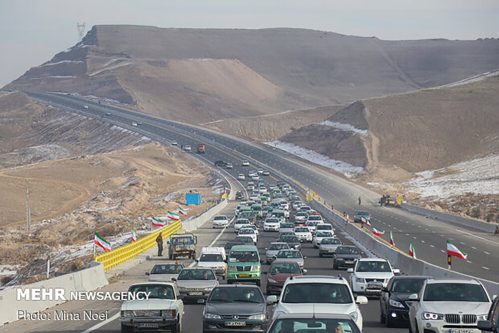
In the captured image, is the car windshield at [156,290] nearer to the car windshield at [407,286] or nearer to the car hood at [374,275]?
the car windshield at [407,286]

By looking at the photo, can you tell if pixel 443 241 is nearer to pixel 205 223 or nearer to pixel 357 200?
pixel 205 223

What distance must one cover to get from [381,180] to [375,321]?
128m

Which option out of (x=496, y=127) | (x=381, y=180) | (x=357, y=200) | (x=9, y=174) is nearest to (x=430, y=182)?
(x=381, y=180)

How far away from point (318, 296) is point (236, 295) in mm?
3543

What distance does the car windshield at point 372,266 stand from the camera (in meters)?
30.5

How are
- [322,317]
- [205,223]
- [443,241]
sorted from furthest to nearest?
[205,223] < [443,241] < [322,317]

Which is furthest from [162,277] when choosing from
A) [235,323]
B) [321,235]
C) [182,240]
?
[321,235]

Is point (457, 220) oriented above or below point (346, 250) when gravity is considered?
below

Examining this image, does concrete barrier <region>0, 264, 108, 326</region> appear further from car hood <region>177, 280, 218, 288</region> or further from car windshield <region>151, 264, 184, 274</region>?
car hood <region>177, 280, 218, 288</region>

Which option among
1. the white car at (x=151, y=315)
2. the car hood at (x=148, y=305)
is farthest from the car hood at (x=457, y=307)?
the car hood at (x=148, y=305)

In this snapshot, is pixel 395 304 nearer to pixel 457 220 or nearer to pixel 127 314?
pixel 127 314

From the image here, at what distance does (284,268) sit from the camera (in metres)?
30.2

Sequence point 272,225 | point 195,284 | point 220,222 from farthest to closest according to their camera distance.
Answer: point 220,222 < point 272,225 < point 195,284

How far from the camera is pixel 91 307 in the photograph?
28203 mm
